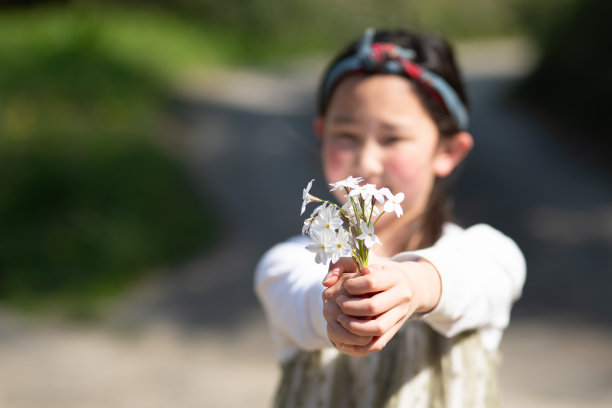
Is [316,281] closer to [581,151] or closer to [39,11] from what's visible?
[581,151]

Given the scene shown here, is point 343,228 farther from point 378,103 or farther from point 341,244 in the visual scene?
point 378,103

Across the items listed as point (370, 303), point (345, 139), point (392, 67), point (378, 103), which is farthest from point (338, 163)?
point (370, 303)

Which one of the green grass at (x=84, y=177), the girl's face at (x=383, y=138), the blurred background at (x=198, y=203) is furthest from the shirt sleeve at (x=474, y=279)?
the green grass at (x=84, y=177)

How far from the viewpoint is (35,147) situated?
8109 millimetres

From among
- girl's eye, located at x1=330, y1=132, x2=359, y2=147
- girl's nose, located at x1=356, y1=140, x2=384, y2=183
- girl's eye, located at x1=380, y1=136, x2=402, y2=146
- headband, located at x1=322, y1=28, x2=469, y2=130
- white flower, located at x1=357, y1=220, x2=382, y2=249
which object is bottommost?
white flower, located at x1=357, y1=220, x2=382, y2=249

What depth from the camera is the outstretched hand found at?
1330mm

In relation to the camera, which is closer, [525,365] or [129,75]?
[525,365]

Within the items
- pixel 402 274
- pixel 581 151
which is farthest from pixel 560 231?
pixel 402 274

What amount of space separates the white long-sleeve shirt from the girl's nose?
0.74 feet

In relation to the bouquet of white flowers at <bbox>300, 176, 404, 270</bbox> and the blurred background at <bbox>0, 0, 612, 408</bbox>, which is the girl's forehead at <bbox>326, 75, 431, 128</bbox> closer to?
the blurred background at <bbox>0, 0, 612, 408</bbox>

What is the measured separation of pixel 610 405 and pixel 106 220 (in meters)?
4.60

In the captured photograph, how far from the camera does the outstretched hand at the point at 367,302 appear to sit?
52.4 inches

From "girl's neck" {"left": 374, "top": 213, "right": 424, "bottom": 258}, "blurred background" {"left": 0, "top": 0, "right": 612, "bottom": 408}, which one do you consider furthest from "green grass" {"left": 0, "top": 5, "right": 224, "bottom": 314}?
"girl's neck" {"left": 374, "top": 213, "right": 424, "bottom": 258}

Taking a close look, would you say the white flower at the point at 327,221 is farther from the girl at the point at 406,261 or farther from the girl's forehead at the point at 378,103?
the girl's forehead at the point at 378,103
